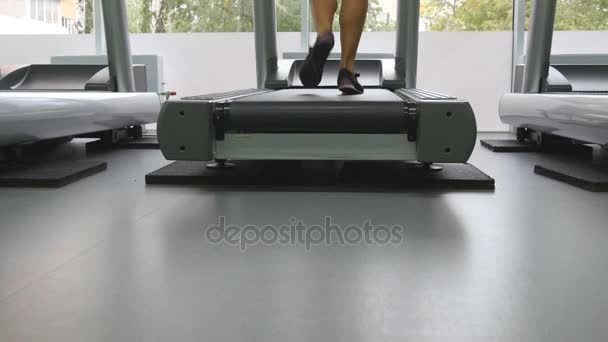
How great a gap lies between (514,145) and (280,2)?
3034mm

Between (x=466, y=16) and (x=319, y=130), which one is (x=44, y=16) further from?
(x=319, y=130)

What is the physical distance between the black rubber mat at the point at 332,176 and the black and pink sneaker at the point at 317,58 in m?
0.42

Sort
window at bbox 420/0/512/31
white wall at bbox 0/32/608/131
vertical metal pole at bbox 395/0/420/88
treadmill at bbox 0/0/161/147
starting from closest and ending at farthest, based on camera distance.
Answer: treadmill at bbox 0/0/161/147
vertical metal pole at bbox 395/0/420/88
white wall at bbox 0/32/608/131
window at bbox 420/0/512/31

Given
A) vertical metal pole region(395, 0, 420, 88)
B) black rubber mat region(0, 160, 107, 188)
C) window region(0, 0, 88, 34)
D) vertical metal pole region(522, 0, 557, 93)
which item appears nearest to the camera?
black rubber mat region(0, 160, 107, 188)

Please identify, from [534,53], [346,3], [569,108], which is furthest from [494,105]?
[346,3]

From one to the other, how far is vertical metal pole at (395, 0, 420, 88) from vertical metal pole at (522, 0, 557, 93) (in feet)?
2.34

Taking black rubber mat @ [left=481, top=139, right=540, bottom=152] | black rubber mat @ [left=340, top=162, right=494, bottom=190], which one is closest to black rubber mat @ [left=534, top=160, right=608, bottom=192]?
black rubber mat @ [left=340, top=162, right=494, bottom=190]

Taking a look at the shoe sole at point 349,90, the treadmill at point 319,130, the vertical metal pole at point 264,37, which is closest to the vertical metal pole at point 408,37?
the vertical metal pole at point 264,37

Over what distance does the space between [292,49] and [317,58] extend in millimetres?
3318

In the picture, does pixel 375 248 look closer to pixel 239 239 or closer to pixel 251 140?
pixel 239 239

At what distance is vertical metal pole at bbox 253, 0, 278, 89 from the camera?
12.2 ft

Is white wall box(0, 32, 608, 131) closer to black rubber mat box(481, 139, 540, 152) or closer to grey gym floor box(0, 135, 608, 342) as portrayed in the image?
black rubber mat box(481, 139, 540, 152)

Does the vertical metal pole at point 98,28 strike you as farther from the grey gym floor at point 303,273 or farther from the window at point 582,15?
the window at point 582,15

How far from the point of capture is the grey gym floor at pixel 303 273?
85cm
